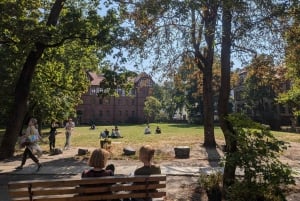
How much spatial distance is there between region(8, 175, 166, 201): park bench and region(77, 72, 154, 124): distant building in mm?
78135

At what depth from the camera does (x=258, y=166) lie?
6273 mm

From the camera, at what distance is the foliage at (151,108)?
84312 mm

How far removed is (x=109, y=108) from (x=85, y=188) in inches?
3279

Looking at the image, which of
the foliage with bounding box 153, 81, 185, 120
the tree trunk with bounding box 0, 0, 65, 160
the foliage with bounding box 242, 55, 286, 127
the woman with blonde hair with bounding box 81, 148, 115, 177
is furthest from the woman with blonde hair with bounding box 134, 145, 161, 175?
the foliage with bounding box 153, 81, 185, 120

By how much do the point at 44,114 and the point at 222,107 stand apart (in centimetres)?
2910

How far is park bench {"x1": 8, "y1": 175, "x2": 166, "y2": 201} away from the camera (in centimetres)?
548

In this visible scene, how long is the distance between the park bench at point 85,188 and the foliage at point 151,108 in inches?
3070

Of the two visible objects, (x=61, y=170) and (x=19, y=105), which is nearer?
(x=61, y=170)

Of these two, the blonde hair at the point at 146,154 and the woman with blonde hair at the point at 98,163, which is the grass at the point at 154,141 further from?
the woman with blonde hair at the point at 98,163

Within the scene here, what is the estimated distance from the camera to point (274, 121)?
5022 cm

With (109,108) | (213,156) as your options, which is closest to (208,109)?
(213,156)

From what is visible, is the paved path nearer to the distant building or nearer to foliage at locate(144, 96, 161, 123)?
foliage at locate(144, 96, 161, 123)

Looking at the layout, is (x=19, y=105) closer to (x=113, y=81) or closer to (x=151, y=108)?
(x=113, y=81)

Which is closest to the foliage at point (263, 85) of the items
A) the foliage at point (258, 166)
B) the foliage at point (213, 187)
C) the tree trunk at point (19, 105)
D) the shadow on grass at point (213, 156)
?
the shadow on grass at point (213, 156)
